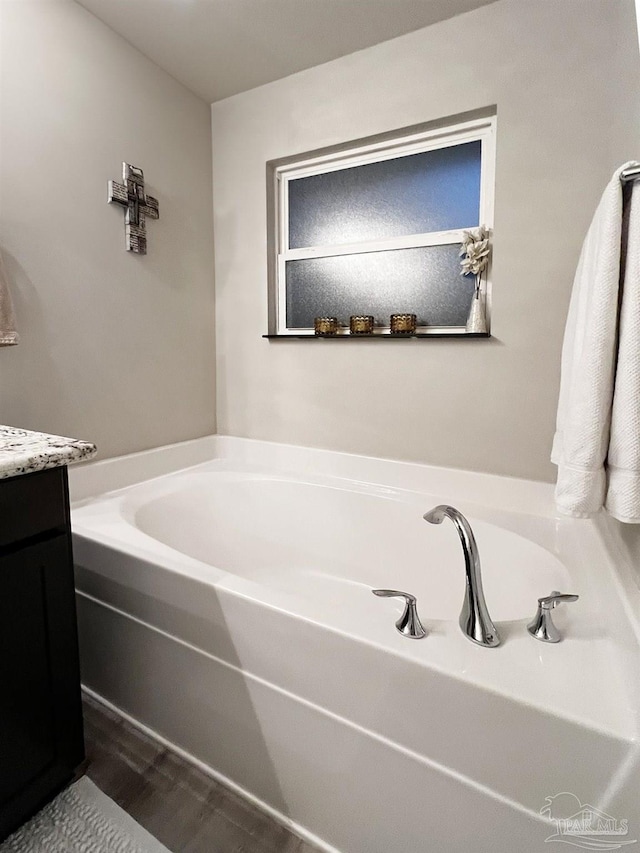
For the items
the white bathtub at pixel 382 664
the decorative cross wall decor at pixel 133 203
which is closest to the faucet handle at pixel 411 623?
the white bathtub at pixel 382 664

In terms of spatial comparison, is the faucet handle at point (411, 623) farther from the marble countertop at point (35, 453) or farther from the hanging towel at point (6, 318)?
the hanging towel at point (6, 318)

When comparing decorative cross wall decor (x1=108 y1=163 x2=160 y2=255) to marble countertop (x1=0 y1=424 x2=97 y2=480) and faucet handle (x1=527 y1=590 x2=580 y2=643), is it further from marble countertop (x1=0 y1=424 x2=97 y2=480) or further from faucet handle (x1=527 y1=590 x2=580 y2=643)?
faucet handle (x1=527 y1=590 x2=580 y2=643)

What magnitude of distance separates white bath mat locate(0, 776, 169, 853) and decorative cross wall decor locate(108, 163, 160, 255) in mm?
1917

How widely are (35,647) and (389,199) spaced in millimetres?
2077

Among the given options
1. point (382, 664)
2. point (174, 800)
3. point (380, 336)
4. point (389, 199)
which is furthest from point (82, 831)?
point (389, 199)

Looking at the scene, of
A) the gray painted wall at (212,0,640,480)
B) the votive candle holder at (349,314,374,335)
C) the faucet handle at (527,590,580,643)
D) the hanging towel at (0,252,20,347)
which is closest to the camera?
the faucet handle at (527,590,580,643)

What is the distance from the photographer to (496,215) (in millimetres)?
1748

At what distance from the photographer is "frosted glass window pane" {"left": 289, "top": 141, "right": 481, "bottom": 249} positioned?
1915 millimetres

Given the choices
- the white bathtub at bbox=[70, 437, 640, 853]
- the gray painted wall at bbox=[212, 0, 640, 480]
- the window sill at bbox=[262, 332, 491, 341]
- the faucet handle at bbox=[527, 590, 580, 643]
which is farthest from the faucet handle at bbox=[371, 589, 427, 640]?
the window sill at bbox=[262, 332, 491, 341]

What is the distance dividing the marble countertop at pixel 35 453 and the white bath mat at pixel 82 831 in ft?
2.94

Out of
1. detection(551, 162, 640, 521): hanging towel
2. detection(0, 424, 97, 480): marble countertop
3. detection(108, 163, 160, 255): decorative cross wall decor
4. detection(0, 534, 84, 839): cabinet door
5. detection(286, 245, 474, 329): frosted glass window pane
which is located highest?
detection(108, 163, 160, 255): decorative cross wall decor

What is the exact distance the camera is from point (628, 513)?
2.69 ft

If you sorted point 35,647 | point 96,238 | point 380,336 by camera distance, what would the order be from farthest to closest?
1. point 380,336
2. point 96,238
3. point 35,647

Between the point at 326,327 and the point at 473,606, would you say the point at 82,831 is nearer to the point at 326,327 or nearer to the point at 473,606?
the point at 473,606
